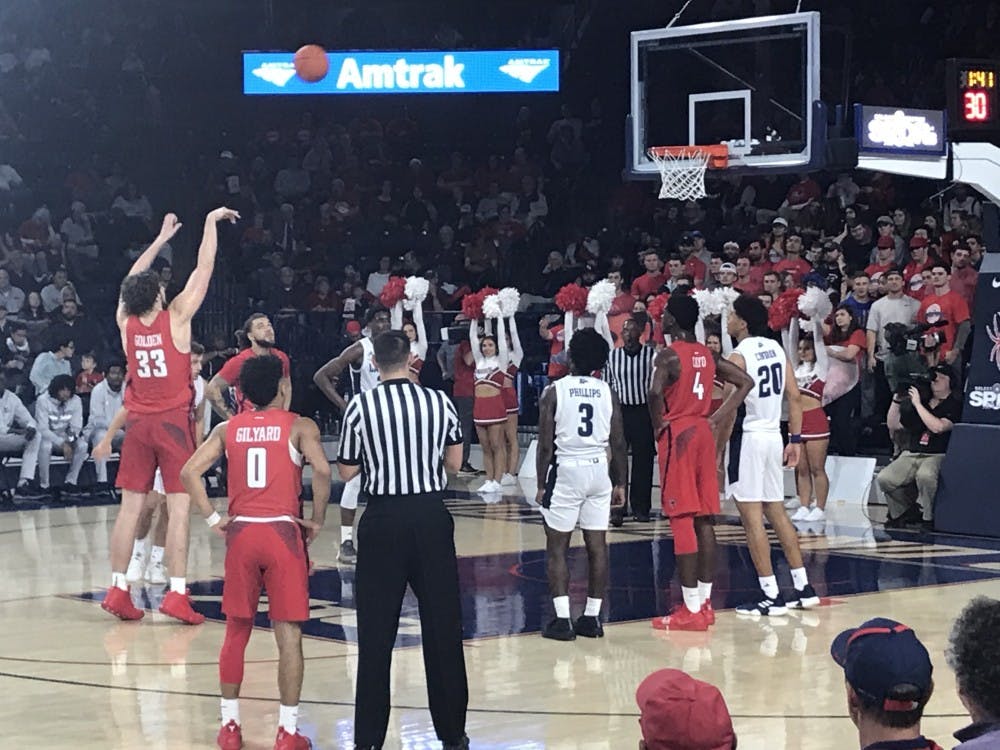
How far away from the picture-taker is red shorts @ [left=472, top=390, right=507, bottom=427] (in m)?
18.0

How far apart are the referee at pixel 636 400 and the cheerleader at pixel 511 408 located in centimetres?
268

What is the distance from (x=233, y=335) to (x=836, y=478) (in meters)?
8.30

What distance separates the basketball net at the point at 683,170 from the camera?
15289 millimetres

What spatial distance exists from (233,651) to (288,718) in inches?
15.4

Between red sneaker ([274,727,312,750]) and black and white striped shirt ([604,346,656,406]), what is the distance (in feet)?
27.7

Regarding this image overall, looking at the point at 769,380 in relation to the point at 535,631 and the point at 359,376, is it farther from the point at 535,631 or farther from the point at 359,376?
the point at 359,376

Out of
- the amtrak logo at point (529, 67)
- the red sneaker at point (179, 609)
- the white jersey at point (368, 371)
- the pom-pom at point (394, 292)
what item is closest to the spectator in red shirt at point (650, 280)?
the pom-pom at point (394, 292)

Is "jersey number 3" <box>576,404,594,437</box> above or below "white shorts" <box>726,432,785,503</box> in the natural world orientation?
above

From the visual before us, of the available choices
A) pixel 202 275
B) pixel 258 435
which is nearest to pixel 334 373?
pixel 202 275

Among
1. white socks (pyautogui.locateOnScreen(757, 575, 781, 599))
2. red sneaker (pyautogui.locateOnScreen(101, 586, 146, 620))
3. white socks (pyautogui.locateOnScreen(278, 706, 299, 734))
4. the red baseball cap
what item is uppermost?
the red baseball cap

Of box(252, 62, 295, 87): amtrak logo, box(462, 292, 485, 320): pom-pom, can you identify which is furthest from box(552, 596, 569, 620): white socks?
box(252, 62, 295, 87): amtrak logo

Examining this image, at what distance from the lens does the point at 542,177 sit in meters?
24.9

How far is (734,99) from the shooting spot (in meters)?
16.5

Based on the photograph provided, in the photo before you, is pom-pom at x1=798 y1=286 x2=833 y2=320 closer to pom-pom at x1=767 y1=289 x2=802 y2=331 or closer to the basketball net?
pom-pom at x1=767 y1=289 x2=802 y2=331
